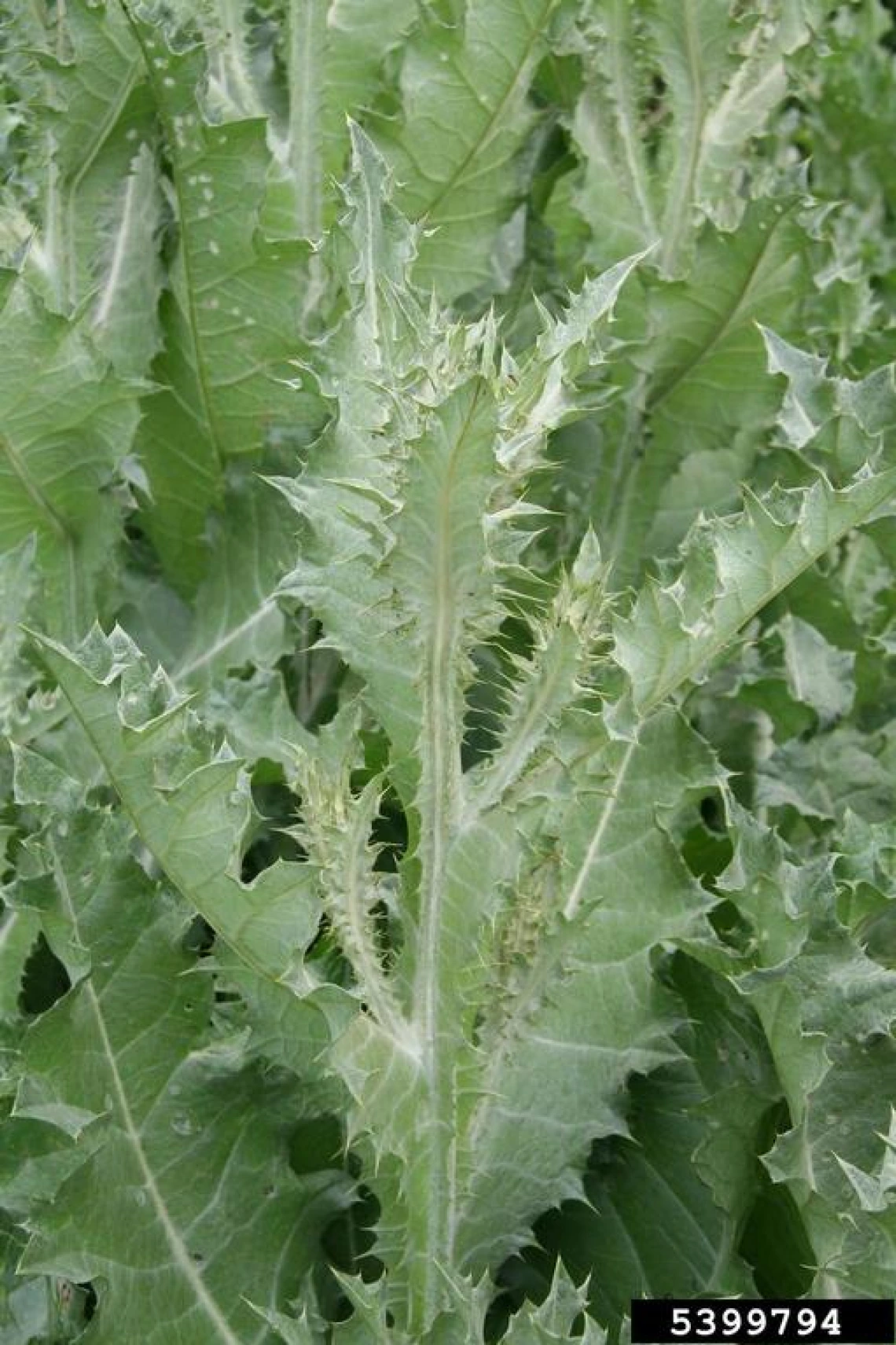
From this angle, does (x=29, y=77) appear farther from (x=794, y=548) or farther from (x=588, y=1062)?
(x=588, y=1062)

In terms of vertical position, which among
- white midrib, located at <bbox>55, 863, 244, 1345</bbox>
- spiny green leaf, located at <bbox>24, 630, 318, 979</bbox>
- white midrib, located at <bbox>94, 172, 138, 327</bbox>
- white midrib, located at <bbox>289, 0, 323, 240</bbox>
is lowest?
white midrib, located at <bbox>55, 863, 244, 1345</bbox>

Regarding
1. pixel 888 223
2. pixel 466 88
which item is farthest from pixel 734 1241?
Answer: pixel 888 223

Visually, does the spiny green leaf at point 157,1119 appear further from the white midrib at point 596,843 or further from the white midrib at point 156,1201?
the white midrib at point 596,843

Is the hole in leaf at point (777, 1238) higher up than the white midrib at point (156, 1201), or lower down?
lower down

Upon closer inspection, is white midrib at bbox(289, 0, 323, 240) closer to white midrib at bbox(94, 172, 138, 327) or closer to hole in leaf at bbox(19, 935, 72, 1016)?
white midrib at bbox(94, 172, 138, 327)

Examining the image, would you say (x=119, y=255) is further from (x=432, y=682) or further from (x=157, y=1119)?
(x=157, y=1119)

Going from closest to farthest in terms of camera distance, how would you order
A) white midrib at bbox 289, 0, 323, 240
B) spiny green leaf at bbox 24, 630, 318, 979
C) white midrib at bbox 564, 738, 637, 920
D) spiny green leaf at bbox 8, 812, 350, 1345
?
spiny green leaf at bbox 24, 630, 318, 979, spiny green leaf at bbox 8, 812, 350, 1345, white midrib at bbox 564, 738, 637, 920, white midrib at bbox 289, 0, 323, 240

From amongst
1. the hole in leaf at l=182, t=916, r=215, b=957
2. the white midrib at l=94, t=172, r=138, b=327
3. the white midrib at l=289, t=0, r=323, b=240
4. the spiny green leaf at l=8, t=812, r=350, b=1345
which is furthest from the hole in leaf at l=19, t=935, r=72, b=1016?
the white midrib at l=289, t=0, r=323, b=240

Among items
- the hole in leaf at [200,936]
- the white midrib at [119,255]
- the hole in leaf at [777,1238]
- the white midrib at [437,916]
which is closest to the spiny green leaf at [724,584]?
the white midrib at [437,916]
